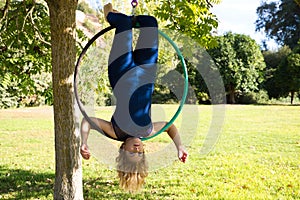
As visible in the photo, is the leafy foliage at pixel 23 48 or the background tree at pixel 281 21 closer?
the leafy foliage at pixel 23 48

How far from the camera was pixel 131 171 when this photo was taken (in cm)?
296

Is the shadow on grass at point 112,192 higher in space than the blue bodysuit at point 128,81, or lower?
lower

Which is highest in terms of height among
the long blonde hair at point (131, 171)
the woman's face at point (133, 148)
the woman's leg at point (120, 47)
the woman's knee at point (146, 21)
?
the woman's knee at point (146, 21)

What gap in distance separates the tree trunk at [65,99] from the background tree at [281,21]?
30.5 meters

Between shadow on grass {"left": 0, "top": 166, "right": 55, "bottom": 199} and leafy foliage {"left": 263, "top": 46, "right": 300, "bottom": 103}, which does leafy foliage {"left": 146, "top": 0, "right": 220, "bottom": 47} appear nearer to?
shadow on grass {"left": 0, "top": 166, "right": 55, "bottom": 199}

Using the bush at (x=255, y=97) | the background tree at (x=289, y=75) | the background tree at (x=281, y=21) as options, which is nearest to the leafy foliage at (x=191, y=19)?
the background tree at (x=289, y=75)

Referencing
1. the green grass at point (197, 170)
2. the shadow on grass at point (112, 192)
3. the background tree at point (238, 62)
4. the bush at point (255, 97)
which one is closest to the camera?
the shadow on grass at point (112, 192)

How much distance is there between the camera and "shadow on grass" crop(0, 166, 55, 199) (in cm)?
509

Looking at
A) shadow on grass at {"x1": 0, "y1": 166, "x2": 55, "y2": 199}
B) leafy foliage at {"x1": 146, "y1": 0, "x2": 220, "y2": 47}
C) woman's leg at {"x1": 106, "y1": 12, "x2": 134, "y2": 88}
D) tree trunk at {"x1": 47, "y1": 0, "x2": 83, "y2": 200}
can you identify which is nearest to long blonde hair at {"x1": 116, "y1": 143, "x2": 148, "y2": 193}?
woman's leg at {"x1": 106, "y1": 12, "x2": 134, "y2": 88}

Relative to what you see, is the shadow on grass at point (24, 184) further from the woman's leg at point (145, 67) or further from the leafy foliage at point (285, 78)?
the leafy foliage at point (285, 78)

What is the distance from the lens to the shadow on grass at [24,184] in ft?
16.7

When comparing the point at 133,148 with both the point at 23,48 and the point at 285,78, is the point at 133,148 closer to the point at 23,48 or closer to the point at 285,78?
the point at 23,48

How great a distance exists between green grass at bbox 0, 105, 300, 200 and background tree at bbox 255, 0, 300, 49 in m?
24.0

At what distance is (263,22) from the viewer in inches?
1403
